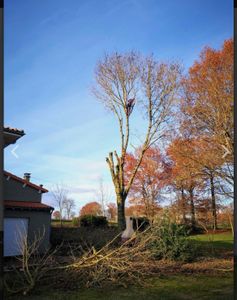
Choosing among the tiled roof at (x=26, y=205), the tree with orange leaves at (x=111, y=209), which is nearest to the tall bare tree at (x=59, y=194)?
the tree with orange leaves at (x=111, y=209)

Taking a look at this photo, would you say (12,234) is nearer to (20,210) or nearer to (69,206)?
(20,210)

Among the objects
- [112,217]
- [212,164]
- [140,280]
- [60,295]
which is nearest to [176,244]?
[140,280]

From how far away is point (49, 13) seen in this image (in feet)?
12.0

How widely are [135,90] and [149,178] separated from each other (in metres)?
7.42

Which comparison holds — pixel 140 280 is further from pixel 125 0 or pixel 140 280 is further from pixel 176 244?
pixel 125 0

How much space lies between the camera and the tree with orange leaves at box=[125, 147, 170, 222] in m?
22.6

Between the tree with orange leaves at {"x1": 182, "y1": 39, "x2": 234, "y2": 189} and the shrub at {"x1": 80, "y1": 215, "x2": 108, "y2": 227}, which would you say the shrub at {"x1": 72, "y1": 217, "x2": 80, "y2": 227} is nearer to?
the shrub at {"x1": 80, "y1": 215, "x2": 108, "y2": 227}

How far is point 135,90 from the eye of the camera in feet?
56.9

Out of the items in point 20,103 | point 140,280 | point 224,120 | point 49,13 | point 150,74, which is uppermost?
point 150,74

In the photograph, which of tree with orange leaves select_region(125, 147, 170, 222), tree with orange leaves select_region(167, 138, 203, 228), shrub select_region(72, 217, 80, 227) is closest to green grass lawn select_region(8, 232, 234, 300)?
tree with orange leaves select_region(167, 138, 203, 228)

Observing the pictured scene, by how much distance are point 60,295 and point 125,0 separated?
154 inches

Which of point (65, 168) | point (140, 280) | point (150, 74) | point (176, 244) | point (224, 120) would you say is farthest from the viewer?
point (150, 74)

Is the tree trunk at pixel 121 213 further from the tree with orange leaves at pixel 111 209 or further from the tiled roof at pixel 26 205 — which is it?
the tree with orange leaves at pixel 111 209

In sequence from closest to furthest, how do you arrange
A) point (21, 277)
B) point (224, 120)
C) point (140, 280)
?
1. point (21, 277)
2. point (140, 280)
3. point (224, 120)
